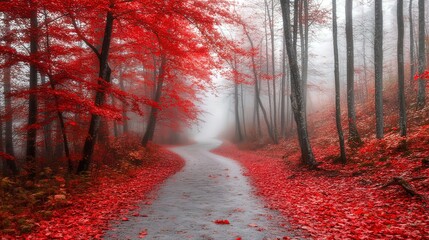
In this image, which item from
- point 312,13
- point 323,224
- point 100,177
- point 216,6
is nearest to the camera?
point 323,224

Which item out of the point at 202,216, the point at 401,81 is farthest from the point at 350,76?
the point at 202,216

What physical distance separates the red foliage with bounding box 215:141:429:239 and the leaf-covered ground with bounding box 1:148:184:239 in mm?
4194

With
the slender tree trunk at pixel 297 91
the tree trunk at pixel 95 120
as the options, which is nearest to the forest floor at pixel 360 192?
the slender tree trunk at pixel 297 91

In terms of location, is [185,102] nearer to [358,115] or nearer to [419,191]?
[358,115]

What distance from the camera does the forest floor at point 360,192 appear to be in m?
6.07

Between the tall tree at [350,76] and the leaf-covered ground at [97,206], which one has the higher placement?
the tall tree at [350,76]

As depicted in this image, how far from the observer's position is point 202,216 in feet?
23.9

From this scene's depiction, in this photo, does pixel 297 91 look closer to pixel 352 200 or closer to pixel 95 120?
pixel 352 200

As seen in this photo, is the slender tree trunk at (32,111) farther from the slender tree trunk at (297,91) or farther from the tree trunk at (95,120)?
the slender tree trunk at (297,91)

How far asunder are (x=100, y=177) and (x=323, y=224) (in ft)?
28.2

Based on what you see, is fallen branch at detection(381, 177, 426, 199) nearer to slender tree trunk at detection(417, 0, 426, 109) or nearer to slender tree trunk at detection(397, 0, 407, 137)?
slender tree trunk at detection(397, 0, 407, 137)

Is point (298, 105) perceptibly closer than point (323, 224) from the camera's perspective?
No

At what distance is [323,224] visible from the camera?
6.48 meters

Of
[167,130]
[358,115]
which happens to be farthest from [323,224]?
[167,130]
